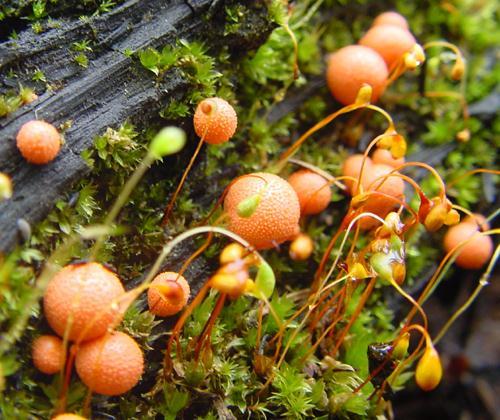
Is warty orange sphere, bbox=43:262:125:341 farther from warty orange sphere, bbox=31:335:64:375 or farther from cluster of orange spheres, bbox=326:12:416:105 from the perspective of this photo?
cluster of orange spheres, bbox=326:12:416:105

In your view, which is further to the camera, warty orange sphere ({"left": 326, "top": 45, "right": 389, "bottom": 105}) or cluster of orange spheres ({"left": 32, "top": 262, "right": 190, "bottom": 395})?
warty orange sphere ({"left": 326, "top": 45, "right": 389, "bottom": 105})

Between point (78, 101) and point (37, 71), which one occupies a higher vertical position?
point (37, 71)

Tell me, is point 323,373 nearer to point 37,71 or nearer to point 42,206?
point 42,206

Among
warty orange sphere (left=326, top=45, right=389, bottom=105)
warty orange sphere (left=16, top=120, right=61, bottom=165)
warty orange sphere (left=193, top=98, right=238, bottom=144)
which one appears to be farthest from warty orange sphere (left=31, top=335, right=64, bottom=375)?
warty orange sphere (left=326, top=45, right=389, bottom=105)

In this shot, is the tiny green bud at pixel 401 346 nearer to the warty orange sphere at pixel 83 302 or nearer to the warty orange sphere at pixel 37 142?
the warty orange sphere at pixel 83 302

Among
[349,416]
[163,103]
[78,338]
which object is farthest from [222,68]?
[349,416]

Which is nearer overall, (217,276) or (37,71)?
(217,276)

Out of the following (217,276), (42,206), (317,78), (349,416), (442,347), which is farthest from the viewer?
(442,347)

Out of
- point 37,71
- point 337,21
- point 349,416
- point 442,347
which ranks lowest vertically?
point 442,347
